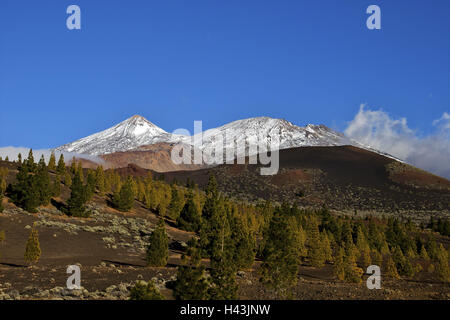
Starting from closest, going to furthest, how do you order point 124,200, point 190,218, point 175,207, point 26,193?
point 26,193, point 124,200, point 190,218, point 175,207

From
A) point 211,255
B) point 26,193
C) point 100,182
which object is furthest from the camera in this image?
point 100,182

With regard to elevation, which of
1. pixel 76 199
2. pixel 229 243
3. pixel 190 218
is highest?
pixel 76 199

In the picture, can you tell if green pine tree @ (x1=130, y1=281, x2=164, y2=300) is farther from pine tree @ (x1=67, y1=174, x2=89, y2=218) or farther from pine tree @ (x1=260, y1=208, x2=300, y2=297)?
pine tree @ (x1=67, y1=174, x2=89, y2=218)

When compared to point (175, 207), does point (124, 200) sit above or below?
above

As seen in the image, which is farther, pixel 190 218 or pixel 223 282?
pixel 190 218

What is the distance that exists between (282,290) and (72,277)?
15.4 meters

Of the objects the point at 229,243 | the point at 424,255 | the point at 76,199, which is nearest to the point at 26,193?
the point at 76,199

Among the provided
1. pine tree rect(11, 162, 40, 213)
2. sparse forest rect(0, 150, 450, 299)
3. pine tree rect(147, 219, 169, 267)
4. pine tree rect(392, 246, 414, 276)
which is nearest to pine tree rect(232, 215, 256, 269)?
sparse forest rect(0, 150, 450, 299)

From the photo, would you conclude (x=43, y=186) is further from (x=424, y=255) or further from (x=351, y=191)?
(x=351, y=191)

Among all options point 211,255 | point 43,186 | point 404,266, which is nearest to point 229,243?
point 211,255

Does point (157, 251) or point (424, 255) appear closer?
point (157, 251)

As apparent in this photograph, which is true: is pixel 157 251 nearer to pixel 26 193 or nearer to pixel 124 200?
pixel 26 193

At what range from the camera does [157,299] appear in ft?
50.4

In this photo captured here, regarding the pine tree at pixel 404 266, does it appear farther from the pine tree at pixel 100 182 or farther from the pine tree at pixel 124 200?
the pine tree at pixel 100 182
